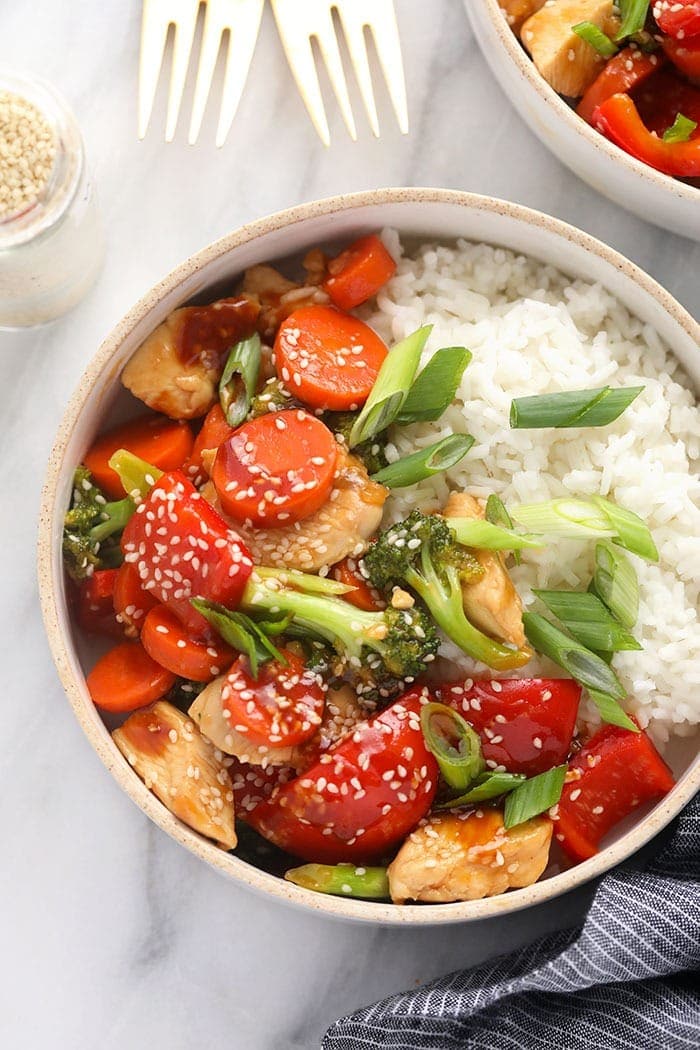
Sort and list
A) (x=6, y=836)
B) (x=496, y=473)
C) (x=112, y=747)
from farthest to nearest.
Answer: (x=6, y=836), (x=496, y=473), (x=112, y=747)

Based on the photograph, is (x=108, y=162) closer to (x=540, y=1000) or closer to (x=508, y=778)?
(x=508, y=778)

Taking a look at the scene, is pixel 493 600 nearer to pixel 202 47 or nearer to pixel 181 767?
pixel 181 767

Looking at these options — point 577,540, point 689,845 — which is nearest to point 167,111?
point 577,540

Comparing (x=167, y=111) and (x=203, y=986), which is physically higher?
(x=167, y=111)

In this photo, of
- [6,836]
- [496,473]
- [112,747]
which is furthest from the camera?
[6,836]

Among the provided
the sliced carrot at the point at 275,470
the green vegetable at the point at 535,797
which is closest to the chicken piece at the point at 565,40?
the sliced carrot at the point at 275,470

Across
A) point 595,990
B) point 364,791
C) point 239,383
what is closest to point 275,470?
point 239,383

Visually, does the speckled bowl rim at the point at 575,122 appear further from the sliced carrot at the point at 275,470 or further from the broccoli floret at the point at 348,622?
the broccoli floret at the point at 348,622
